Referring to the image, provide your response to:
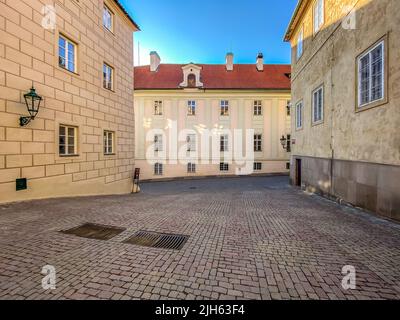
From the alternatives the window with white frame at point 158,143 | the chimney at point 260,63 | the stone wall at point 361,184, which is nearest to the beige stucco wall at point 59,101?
the stone wall at point 361,184

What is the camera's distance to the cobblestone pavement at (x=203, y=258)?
2779mm

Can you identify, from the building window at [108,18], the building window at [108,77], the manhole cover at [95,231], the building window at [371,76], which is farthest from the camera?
the building window at [108,18]

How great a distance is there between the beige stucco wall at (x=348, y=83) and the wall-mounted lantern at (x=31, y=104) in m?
10.8

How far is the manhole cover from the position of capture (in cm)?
458

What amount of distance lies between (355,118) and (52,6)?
12.0 m

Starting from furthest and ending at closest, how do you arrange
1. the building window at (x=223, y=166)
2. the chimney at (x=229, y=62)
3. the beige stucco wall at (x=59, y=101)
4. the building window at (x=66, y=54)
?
1. the chimney at (x=229, y=62)
2. the building window at (x=223, y=166)
3. the building window at (x=66, y=54)
4. the beige stucco wall at (x=59, y=101)

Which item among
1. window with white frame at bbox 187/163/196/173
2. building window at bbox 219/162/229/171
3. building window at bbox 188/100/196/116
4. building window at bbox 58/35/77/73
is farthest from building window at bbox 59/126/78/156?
building window at bbox 219/162/229/171

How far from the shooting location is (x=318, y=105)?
1141cm

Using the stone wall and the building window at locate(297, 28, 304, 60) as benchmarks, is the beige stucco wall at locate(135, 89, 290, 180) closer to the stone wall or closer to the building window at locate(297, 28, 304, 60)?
the building window at locate(297, 28, 304, 60)

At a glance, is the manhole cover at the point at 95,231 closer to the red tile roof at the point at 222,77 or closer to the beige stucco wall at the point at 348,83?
the beige stucco wall at the point at 348,83

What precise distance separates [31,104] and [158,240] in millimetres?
6208

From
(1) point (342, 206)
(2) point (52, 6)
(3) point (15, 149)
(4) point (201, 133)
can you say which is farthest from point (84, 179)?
(4) point (201, 133)

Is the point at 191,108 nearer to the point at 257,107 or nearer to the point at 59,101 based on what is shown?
the point at 257,107

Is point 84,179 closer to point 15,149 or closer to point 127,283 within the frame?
point 15,149
